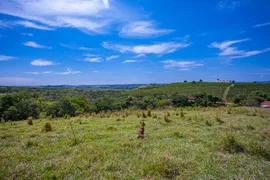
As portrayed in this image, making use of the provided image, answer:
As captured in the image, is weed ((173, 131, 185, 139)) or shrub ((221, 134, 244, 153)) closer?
shrub ((221, 134, 244, 153))

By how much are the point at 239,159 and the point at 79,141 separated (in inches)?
245

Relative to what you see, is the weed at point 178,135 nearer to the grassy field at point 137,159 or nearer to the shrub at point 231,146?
the grassy field at point 137,159

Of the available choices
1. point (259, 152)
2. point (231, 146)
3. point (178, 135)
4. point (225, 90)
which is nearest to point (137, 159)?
point (178, 135)

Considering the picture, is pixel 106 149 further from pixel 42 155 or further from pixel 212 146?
pixel 212 146

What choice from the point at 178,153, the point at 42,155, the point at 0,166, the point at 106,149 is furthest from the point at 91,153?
the point at 178,153

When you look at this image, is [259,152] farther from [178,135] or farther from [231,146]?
[178,135]

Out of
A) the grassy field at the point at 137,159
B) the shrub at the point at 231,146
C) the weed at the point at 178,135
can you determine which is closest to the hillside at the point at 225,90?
the weed at the point at 178,135

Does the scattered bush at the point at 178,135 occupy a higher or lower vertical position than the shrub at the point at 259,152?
lower

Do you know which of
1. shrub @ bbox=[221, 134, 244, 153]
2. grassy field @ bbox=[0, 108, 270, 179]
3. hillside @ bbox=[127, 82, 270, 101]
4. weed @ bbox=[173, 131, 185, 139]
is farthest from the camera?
hillside @ bbox=[127, 82, 270, 101]

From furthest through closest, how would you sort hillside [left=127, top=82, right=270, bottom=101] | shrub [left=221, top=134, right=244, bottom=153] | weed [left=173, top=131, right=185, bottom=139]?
1. hillside [left=127, top=82, right=270, bottom=101]
2. weed [left=173, top=131, right=185, bottom=139]
3. shrub [left=221, top=134, right=244, bottom=153]

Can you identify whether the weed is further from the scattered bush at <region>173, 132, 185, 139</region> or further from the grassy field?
the grassy field

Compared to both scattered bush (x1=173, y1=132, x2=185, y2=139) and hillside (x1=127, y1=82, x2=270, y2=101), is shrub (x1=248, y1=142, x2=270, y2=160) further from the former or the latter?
hillside (x1=127, y1=82, x2=270, y2=101)

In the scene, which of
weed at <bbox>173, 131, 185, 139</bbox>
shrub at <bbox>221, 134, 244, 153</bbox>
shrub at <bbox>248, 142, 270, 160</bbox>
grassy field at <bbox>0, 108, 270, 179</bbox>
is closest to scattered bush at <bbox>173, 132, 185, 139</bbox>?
weed at <bbox>173, 131, 185, 139</bbox>

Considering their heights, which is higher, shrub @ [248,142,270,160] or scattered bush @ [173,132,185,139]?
shrub @ [248,142,270,160]
